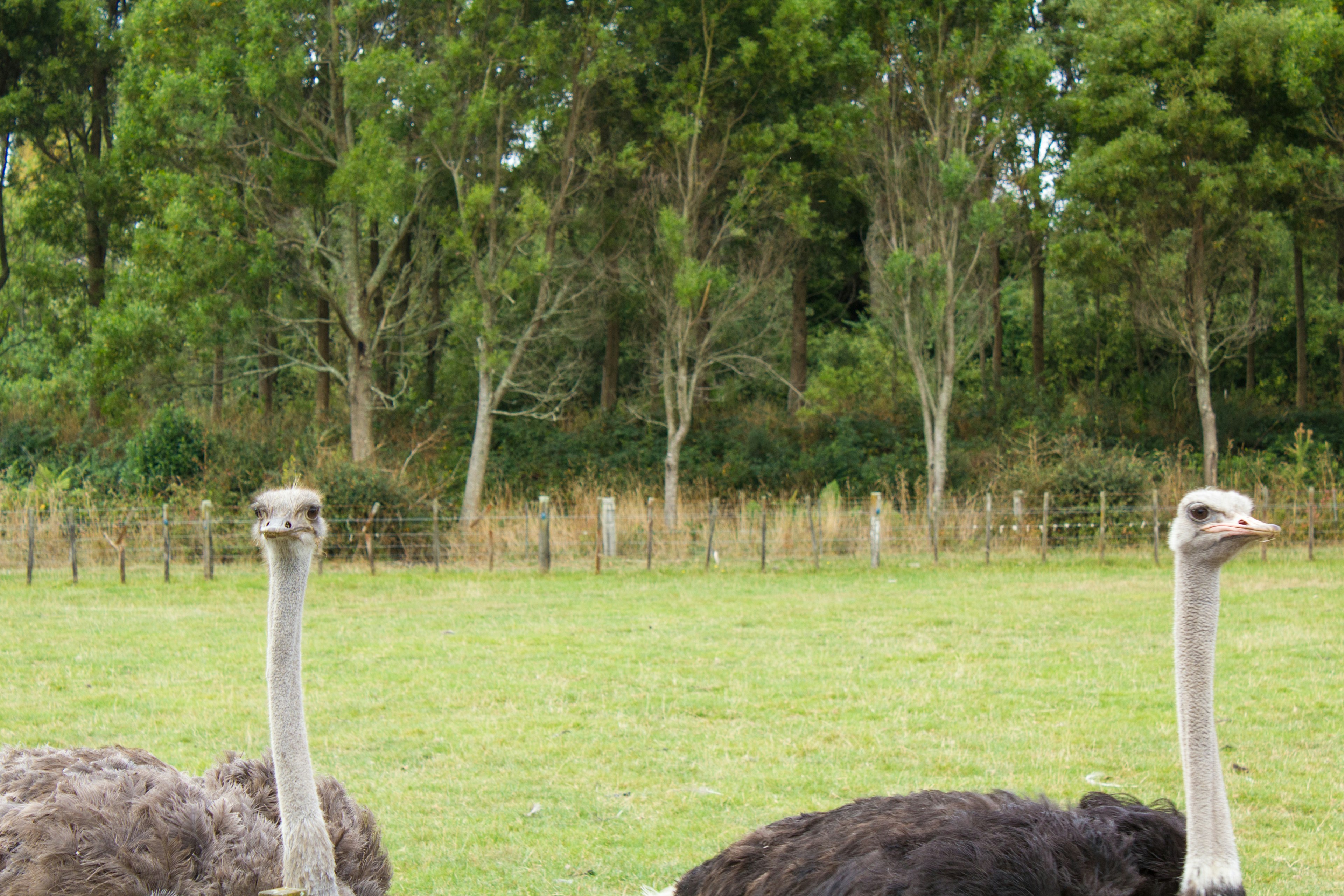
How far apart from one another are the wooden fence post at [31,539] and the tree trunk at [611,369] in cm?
1215

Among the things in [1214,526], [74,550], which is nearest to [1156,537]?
[74,550]

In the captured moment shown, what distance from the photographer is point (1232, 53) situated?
20.4 meters

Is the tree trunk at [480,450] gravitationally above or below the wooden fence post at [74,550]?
above

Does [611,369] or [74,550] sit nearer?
[74,550]

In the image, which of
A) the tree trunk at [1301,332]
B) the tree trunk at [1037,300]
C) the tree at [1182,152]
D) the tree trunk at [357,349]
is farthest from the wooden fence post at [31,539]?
the tree trunk at [1301,332]

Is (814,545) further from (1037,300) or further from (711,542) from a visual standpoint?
(1037,300)

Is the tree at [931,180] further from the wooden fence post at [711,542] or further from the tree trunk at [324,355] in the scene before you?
the tree trunk at [324,355]

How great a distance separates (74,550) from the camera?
15.3m

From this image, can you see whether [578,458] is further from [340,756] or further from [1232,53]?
[340,756]

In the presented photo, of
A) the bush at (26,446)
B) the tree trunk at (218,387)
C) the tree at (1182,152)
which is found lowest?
the bush at (26,446)

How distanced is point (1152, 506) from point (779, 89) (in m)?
10.1

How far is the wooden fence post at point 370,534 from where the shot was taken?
16.0 meters

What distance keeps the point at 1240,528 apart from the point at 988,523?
45.4 feet

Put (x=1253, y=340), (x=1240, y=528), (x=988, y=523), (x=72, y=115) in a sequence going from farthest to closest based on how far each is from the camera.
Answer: (x=1253, y=340)
(x=72, y=115)
(x=988, y=523)
(x=1240, y=528)
